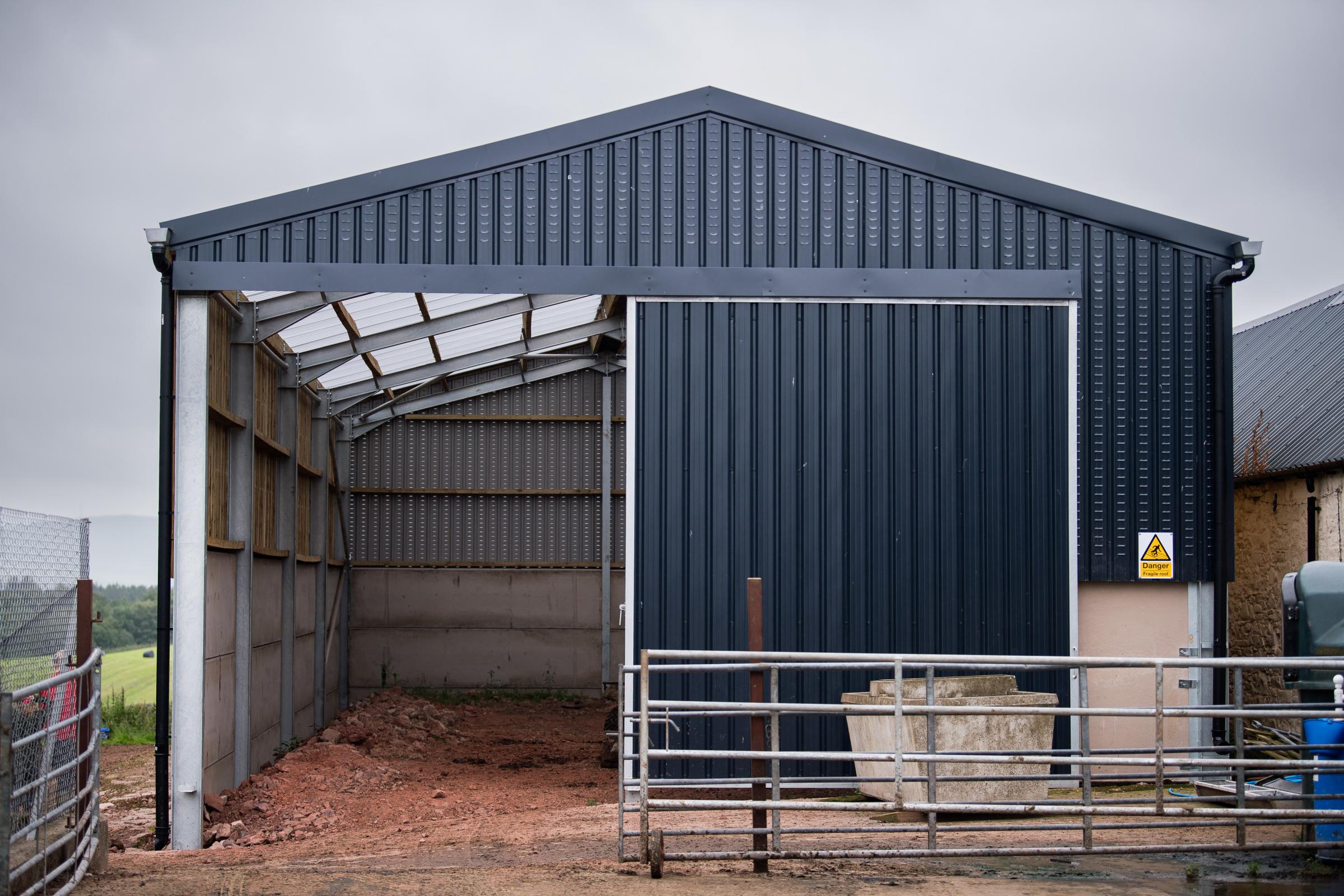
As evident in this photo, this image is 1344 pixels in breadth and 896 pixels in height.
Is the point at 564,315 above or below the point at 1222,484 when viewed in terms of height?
above

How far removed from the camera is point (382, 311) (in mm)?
14211

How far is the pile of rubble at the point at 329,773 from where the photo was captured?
429 inches

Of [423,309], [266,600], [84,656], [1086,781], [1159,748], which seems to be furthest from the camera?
[423,309]

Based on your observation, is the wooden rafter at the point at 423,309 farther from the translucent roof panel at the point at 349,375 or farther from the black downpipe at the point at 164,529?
the black downpipe at the point at 164,529

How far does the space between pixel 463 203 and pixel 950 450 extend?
483 centimetres

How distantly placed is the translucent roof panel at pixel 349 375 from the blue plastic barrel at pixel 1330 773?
1206cm

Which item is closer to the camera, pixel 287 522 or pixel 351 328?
pixel 351 328

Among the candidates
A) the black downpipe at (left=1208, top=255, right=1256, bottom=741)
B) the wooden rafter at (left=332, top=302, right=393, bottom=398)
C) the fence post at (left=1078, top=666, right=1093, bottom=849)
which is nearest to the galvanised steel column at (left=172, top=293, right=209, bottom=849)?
the wooden rafter at (left=332, top=302, right=393, bottom=398)

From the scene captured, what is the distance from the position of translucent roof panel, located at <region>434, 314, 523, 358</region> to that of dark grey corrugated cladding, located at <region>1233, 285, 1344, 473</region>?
30.7 feet

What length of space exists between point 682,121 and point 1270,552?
8.56 meters

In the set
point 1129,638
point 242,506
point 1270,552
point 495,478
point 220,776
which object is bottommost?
point 220,776

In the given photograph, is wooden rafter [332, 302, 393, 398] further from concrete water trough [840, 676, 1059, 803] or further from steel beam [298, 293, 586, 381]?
concrete water trough [840, 676, 1059, 803]

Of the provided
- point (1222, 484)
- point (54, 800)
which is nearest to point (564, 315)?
point (1222, 484)

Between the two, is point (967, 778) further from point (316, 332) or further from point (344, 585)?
point (344, 585)
